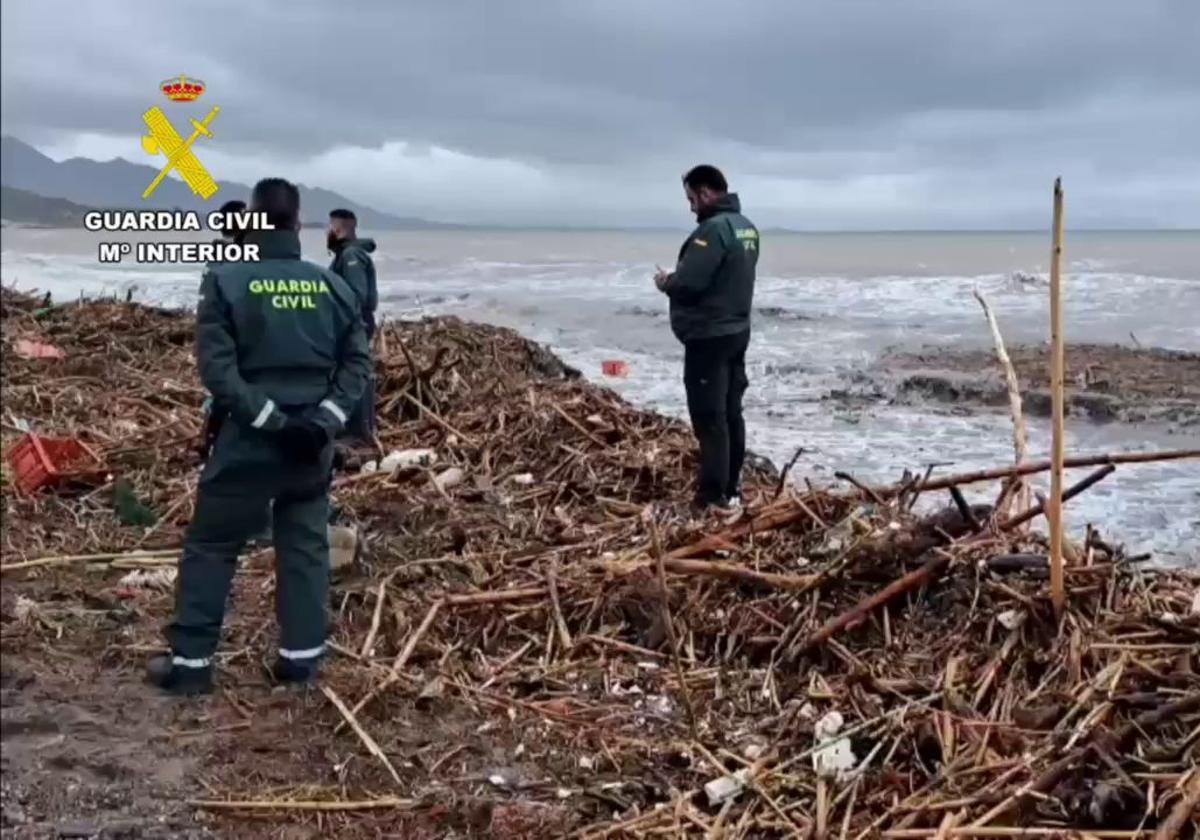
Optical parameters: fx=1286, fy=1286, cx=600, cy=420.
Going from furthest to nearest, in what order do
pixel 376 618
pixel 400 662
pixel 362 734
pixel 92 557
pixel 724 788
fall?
1. pixel 92 557
2. pixel 376 618
3. pixel 400 662
4. pixel 362 734
5. pixel 724 788

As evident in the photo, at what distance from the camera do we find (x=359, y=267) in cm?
852

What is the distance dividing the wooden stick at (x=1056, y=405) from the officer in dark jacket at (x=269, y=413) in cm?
243

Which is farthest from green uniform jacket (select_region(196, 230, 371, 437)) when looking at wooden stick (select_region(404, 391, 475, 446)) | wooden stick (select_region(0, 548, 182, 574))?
wooden stick (select_region(404, 391, 475, 446))

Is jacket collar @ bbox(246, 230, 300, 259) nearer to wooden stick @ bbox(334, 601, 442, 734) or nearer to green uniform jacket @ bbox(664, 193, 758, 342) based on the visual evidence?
wooden stick @ bbox(334, 601, 442, 734)

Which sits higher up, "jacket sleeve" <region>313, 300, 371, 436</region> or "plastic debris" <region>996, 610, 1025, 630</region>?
"jacket sleeve" <region>313, 300, 371, 436</region>

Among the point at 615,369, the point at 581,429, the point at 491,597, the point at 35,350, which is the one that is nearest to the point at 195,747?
the point at 491,597

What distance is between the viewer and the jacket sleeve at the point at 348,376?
14.8 feet

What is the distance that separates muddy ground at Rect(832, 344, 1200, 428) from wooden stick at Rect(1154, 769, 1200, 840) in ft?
34.9

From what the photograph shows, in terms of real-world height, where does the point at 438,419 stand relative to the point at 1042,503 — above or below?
below

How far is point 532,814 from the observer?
3.75 meters

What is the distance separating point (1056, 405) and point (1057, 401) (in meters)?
0.03

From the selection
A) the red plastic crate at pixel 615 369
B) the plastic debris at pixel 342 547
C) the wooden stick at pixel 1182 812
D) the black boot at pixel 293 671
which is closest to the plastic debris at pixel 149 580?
the plastic debris at pixel 342 547

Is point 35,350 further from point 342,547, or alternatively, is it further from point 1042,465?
point 1042,465

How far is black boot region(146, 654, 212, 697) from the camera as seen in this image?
4418 millimetres
